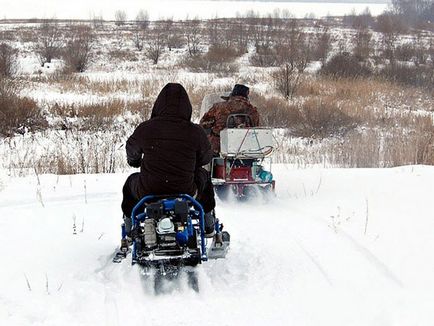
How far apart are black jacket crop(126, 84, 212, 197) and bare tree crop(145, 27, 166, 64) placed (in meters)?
26.3

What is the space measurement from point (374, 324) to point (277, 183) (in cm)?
429

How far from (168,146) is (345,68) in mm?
22720

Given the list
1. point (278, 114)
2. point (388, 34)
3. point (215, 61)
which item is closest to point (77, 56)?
point (215, 61)

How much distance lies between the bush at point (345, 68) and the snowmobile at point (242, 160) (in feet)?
57.3

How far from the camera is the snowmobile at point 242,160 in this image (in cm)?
694

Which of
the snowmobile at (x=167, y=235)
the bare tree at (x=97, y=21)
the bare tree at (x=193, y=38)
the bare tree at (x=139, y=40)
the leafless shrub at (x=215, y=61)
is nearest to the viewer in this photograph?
the snowmobile at (x=167, y=235)

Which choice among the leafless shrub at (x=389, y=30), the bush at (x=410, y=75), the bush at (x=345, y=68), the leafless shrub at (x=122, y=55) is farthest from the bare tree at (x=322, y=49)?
the leafless shrub at (x=122, y=55)

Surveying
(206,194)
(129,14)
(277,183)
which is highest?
(129,14)

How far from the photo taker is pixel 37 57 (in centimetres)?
2938

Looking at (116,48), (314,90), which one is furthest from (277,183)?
(116,48)

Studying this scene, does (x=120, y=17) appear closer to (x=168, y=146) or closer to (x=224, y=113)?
(x=224, y=113)

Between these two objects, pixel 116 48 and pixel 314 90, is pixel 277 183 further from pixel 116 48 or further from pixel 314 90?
pixel 116 48

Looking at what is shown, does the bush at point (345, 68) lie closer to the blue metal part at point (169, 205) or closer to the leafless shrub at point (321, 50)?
the leafless shrub at point (321, 50)

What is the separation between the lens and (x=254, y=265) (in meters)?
4.75
